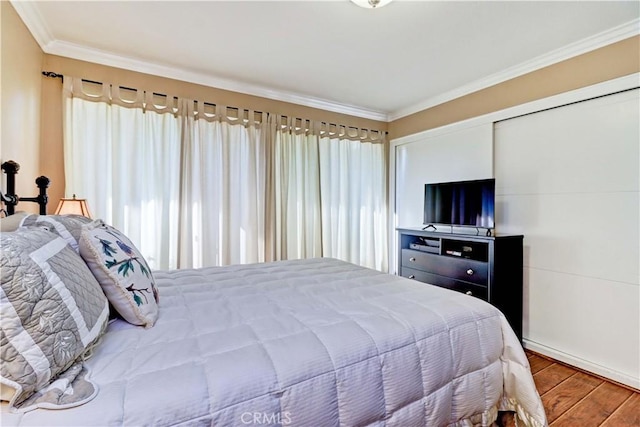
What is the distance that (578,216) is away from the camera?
2.42 meters

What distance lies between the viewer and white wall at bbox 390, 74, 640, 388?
217cm

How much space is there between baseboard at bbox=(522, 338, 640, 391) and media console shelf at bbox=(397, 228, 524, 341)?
17 centimetres

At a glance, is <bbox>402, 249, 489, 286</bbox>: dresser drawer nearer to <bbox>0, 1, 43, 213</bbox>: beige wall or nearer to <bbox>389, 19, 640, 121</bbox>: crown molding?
<bbox>389, 19, 640, 121</bbox>: crown molding

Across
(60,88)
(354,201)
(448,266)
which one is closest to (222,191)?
(60,88)

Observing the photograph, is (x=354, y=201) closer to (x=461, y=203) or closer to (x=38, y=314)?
(x=461, y=203)

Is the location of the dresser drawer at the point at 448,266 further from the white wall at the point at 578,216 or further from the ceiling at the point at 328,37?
the ceiling at the point at 328,37

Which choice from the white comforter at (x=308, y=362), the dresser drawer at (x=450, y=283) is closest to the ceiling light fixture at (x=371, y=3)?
the white comforter at (x=308, y=362)

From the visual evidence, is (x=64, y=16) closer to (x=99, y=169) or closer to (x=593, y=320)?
(x=99, y=169)

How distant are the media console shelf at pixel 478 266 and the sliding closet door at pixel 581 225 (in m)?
0.19

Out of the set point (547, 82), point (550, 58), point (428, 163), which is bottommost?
Result: point (428, 163)

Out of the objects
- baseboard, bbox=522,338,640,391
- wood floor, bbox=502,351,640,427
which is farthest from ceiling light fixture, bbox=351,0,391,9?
baseboard, bbox=522,338,640,391

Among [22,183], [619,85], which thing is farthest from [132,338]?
[619,85]

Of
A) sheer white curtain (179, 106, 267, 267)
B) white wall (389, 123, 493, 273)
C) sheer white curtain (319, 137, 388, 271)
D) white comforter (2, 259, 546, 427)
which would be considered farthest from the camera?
sheer white curtain (319, 137, 388, 271)

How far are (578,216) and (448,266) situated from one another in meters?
1.09
